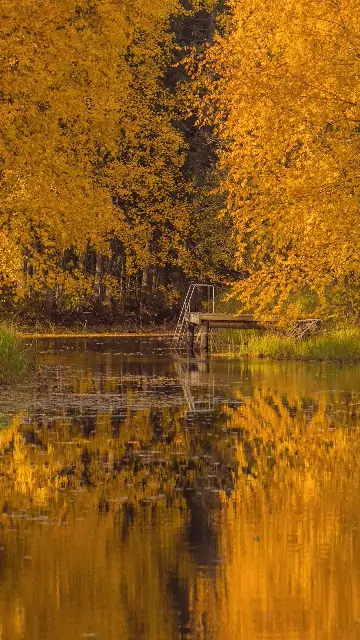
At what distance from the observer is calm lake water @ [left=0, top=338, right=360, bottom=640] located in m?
8.48

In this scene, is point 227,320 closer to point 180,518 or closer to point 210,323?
point 210,323

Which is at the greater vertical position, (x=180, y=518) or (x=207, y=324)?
(x=207, y=324)

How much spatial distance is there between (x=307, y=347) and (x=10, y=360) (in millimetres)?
11364

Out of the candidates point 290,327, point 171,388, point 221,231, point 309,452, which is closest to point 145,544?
point 309,452

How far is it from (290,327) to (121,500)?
26957 mm

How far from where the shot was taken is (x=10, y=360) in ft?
95.7

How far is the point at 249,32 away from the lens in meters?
34.6

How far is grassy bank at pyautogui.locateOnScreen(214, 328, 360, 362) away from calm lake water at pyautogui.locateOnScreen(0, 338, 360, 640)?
1209 cm

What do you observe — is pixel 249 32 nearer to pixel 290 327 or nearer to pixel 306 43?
pixel 306 43

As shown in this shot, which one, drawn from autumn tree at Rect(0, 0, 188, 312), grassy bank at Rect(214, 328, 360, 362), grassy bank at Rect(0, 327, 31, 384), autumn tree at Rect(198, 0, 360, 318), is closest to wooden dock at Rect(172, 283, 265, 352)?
grassy bank at Rect(214, 328, 360, 362)

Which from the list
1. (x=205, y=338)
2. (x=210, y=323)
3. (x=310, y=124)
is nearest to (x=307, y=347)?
(x=210, y=323)

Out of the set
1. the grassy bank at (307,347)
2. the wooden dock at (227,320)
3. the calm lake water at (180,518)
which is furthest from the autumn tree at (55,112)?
the wooden dock at (227,320)

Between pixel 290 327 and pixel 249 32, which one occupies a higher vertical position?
pixel 249 32

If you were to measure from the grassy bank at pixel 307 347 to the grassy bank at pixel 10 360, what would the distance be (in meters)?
9.90
